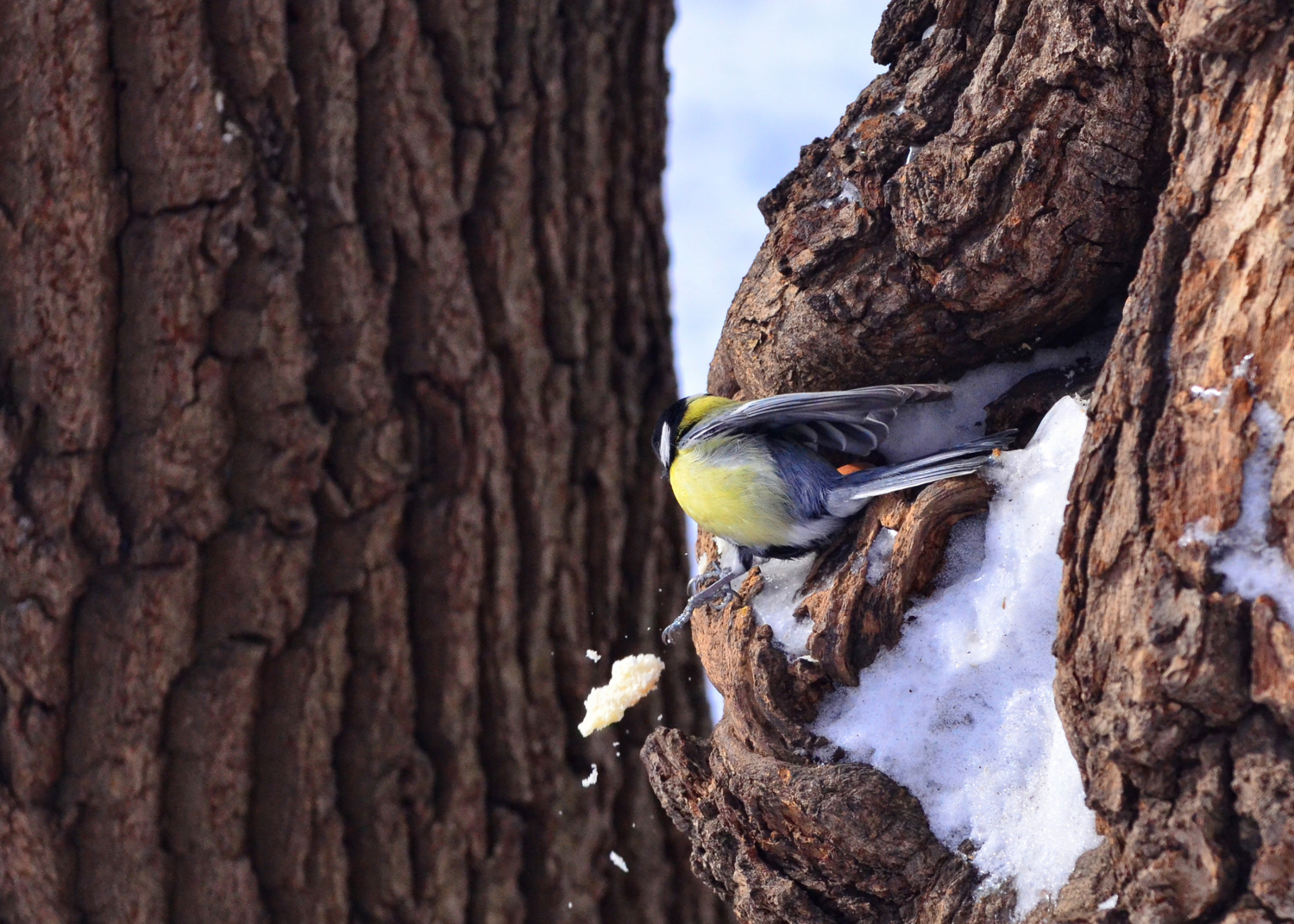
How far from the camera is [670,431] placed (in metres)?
2.20

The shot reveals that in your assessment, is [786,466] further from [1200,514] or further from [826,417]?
[1200,514]

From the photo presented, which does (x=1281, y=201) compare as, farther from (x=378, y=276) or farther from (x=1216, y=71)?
(x=378, y=276)

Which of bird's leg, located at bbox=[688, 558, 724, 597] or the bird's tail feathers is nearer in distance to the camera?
the bird's tail feathers

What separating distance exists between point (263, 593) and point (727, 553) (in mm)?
1201

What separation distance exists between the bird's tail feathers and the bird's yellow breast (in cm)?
18

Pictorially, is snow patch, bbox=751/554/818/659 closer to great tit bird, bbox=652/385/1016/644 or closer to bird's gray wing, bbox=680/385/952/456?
great tit bird, bbox=652/385/1016/644

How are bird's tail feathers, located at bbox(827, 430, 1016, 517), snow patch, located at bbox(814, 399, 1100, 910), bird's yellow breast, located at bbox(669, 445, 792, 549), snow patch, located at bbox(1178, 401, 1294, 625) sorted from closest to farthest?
snow patch, located at bbox(1178, 401, 1294, 625), snow patch, located at bbox(814, 399, 1100, 910), bird's tail feathers, located at bbox(827, 430, 1016, 517), bird's yellow breast, located at bbox(669, 445, 792, 549)

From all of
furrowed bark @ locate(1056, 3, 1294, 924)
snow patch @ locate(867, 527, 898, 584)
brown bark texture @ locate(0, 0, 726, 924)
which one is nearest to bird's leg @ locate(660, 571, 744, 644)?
snow patch @ locate(867, 527, 898, 584)

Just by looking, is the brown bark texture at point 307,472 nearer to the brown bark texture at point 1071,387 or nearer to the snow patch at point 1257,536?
the brown bark texture at point 1071,387

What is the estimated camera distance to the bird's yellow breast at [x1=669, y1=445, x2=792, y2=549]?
190 cm

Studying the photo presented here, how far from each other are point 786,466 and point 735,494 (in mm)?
106

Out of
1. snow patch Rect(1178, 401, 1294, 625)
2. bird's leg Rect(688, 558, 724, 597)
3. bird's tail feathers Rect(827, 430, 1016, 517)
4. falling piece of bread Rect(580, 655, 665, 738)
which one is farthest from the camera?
falling piece of bread Rect(580, 655, 665, 738)

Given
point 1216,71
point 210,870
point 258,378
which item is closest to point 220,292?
point 258,378

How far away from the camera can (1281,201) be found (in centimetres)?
108
